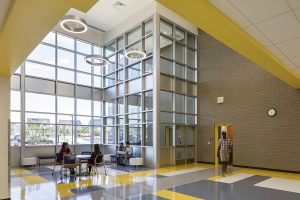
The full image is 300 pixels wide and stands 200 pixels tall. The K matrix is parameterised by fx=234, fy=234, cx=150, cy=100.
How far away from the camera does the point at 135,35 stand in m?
11.8

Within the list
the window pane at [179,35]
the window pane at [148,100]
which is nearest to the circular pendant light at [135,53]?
the window pane at [148,100]

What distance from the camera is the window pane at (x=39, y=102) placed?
1092cm

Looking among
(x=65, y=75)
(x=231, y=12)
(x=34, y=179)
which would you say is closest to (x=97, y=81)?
(x=65, y=75)

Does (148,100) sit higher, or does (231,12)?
(231,12)

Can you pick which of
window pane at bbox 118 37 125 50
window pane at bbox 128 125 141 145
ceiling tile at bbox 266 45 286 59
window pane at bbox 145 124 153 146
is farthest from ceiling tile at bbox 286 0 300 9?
window pane at bbox 118 37 125 50

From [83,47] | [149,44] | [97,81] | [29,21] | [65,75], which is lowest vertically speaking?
[29,21]

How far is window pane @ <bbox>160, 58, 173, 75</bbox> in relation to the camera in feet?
35.1

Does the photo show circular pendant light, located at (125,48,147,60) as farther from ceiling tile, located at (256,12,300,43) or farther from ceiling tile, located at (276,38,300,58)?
ceiling tile, located at (256,12,300,43)

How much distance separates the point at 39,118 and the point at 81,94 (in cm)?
245

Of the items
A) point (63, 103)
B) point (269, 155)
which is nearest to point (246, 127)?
point (269, 155)

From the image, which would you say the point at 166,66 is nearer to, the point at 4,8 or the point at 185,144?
the point at 185,144

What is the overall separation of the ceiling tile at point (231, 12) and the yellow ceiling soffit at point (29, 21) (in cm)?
153

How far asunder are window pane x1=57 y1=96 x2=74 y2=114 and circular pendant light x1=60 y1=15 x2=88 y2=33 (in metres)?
6.23

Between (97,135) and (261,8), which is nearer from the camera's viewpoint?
(261,8)
